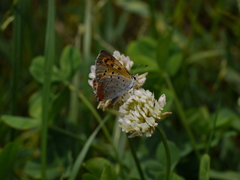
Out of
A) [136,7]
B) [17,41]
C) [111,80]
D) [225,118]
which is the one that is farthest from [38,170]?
[136,7]

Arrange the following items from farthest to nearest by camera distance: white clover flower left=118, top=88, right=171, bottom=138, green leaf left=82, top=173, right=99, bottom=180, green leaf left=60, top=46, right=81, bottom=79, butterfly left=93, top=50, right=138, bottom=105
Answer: green leaf left=60, top=46, right=81, bottom=79, green leaf left=82, top=173, right=99, bottom=180, butterfly left=93, top=50, right=138, bottom=105, white clover flower left=118, top=88, right=171, bottom=138

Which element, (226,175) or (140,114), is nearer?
(140,114)

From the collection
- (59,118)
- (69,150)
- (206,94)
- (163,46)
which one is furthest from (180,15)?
(69,150)

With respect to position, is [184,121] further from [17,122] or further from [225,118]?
[17,122]

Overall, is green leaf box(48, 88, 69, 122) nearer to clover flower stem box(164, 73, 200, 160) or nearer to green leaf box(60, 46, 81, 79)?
green leaf box(60, 46, 81, 79)

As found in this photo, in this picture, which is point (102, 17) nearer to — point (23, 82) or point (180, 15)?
point (180, 15)

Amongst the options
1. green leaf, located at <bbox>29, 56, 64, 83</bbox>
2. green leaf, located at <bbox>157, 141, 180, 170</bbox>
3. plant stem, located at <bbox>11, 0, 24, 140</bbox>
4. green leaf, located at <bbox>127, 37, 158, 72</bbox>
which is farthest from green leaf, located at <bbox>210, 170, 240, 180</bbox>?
plant stem, located at <bbox>11, 0, 24, 140</bbox>
